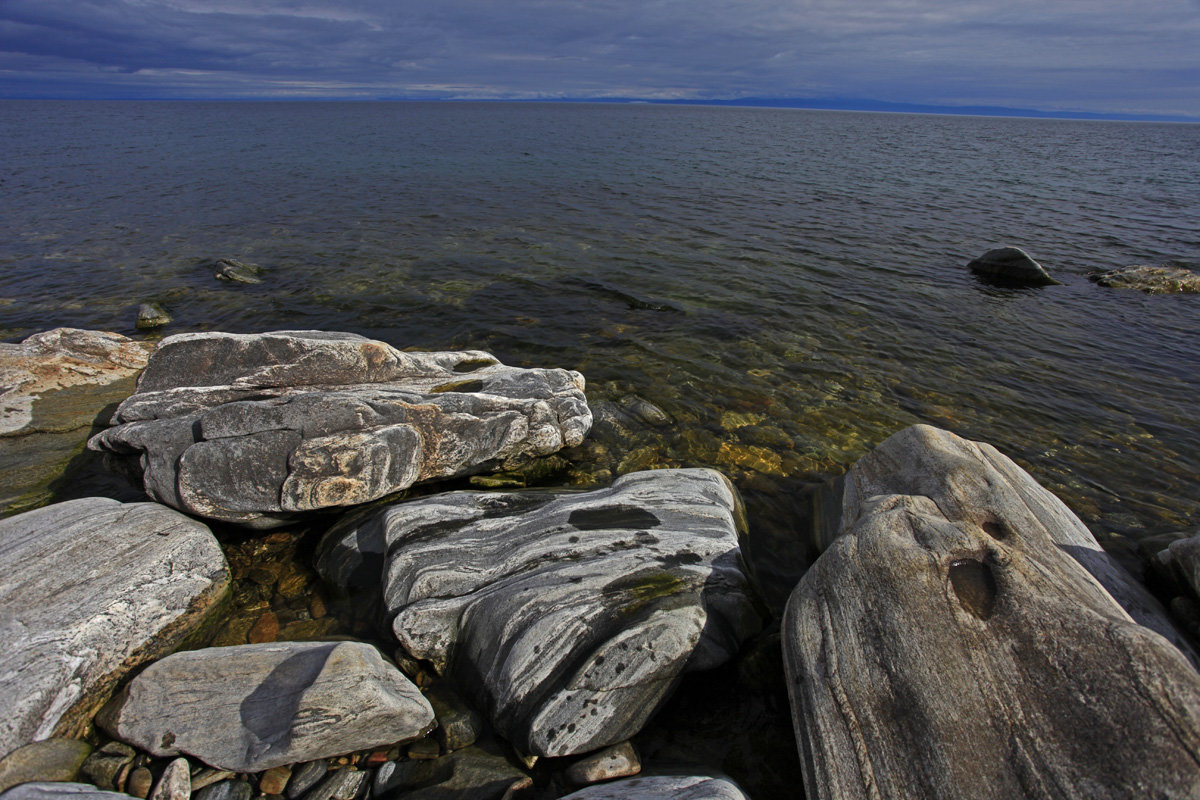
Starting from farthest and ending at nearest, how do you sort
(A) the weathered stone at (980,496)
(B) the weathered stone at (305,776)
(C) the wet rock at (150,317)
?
(C) the wet rock at (150,317)
(A) the weathered stone at (980,496)
(B) the weathered stone at (305,776)

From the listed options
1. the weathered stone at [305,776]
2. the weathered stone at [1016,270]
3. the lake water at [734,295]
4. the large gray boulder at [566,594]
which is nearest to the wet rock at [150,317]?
the lake water at [734,295]

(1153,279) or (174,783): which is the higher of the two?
(1153,279)

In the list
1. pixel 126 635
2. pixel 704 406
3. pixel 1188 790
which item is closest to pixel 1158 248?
pixel 704 406

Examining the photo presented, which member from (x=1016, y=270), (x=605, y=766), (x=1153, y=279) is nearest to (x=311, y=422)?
(x=605, y=766)

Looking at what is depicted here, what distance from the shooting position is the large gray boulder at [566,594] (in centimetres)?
542

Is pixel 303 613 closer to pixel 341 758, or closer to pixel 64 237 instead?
pixel 341 758

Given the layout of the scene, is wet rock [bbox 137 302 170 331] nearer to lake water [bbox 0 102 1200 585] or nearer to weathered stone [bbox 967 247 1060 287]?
lake water [bbox 0 102 1200 585]

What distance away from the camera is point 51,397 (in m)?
10.6

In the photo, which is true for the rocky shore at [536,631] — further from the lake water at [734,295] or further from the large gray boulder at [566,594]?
the lake water at [734,295]

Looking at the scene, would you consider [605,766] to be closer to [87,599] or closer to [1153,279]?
[87,599]

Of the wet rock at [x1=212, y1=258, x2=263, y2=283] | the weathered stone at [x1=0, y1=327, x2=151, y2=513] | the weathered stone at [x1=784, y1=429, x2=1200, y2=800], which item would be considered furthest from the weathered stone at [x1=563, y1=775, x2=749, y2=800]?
the wet rock at [x1=212, y1=258, x2=263, y2=283]

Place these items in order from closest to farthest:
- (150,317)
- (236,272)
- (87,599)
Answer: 1. (87,599)
2. (150,317)
3. (236,272)

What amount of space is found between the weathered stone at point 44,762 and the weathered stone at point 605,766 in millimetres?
4519

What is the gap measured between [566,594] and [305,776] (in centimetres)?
288
